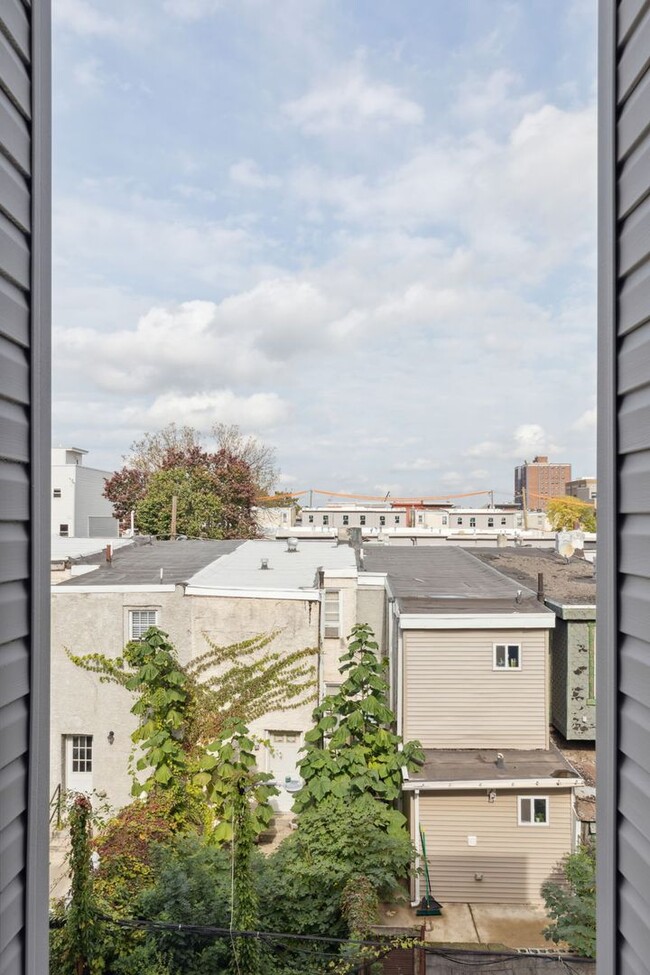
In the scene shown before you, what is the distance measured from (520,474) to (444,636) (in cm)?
6877

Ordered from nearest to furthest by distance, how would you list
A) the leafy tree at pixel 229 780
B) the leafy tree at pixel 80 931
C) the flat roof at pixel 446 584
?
the leafy tree at pixel 80 931 < the leafy tree at pixel 229 780 < the flat roof at pixel 446 584

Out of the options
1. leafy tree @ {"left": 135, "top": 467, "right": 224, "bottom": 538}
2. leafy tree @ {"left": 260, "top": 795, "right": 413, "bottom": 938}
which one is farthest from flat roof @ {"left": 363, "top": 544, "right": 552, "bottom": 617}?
leafy tree @ {"left": 135, "top": 467, "right": 224, "bottom": 538}

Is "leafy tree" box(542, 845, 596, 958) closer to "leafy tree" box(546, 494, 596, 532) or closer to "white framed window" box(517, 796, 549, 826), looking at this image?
"white framed window" box(517, 796, 549, 826)

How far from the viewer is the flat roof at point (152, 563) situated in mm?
8008

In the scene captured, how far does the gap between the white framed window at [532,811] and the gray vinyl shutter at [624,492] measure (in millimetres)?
5902

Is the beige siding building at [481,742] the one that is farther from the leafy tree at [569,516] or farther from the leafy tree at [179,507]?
the leafy tree at [569,516]

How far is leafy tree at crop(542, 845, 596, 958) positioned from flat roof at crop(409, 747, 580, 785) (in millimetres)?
1438

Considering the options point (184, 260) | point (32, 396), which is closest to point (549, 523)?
point (184, 260)

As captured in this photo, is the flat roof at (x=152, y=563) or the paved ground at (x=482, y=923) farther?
the flat roof at (x=152, y=563)

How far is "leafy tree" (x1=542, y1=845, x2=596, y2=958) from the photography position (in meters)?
4.02

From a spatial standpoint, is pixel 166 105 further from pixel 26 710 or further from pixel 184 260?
pixel 26 710

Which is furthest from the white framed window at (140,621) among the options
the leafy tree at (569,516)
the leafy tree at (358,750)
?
the leafy tree at (569,516)

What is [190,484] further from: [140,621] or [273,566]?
[140,621]

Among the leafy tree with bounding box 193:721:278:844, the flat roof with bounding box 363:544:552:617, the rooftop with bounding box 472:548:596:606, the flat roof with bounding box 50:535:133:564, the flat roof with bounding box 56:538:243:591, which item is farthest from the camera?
the flat roof with bounding box 50:535:133:564
